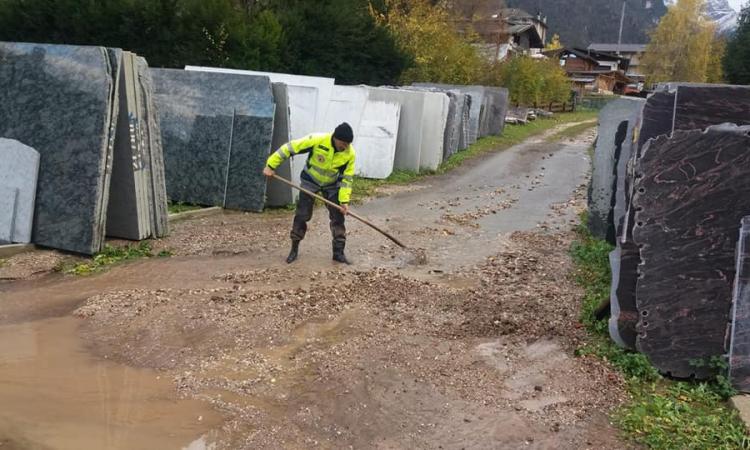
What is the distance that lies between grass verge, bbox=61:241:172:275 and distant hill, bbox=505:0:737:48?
91345 mm

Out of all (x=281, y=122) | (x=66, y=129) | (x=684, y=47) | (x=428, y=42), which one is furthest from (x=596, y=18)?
(x=66, y=129)

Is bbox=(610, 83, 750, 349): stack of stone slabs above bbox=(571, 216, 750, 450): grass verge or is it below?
above

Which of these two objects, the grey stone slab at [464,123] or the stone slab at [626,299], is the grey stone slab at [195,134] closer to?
the stone slab at [626,299]

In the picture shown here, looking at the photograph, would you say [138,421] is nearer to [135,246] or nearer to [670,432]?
[670,432]

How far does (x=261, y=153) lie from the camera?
926cm

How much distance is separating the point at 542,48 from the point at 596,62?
8.99m

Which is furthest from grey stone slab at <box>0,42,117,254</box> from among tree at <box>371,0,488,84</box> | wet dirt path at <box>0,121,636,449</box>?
tree at <box>371,0,488,84</box>

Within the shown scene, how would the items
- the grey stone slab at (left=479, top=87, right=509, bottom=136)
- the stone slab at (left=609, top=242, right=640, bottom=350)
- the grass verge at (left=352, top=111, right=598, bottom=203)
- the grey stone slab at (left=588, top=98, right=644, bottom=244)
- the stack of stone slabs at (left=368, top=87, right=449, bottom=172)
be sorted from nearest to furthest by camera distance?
1. the stone slab at (left=609, top=242, right=640, bottom=350)
2. the grey stone slab at (left=588, top=98, right=644, bottom=244)
3. the grass verge at (left=352, top=111, right=598, bottom=203)
4. the stack of stone slabs at (left=368, top=87, right=449, bottom=172)
5. the grey stone slab at (left=479, top=87, right=509, bottom=136)

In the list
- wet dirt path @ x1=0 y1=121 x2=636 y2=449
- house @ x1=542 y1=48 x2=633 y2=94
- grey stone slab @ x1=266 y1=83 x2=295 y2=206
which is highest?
house @ x1=542 y1=48 x2=633 y2=94

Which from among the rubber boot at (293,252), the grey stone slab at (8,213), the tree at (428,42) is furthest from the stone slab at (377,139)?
the tree at (428,42)

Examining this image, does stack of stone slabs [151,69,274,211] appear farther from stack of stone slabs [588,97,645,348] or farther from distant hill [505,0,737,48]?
distant hill [505,0,737,48]

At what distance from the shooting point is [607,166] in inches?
332

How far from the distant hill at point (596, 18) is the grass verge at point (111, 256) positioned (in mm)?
93532

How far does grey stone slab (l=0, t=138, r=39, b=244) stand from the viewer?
678cm
